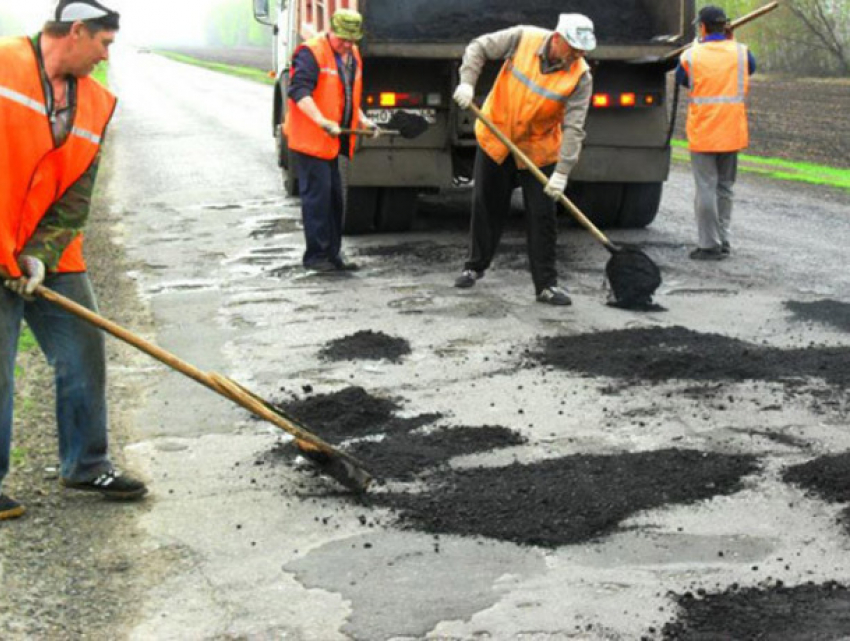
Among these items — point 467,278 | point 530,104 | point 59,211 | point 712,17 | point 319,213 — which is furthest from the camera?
point 712,17

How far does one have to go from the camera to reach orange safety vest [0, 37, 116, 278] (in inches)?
190

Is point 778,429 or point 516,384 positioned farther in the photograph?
point 516,384

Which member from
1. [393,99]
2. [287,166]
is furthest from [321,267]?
[287,166]

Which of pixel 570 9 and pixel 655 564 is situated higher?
pixel 570 9

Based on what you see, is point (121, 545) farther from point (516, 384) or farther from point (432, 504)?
point (516, 384)

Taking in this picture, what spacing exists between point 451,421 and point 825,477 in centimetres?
163

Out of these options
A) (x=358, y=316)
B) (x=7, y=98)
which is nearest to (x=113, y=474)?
(x=7, y=98)

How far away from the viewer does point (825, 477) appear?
543 cm

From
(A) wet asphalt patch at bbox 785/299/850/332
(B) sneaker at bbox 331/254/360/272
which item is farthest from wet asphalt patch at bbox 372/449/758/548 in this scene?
(B) sneaker at bbox 331/254/360/272

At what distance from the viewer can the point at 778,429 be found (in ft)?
20.2

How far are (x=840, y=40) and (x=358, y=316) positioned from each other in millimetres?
31769

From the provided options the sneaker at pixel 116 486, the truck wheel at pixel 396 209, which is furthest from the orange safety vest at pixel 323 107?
the sneaker at pixel 116 486

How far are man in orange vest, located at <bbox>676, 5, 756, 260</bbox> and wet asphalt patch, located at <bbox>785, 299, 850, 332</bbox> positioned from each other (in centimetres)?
178

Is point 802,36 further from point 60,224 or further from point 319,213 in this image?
point 60,224
